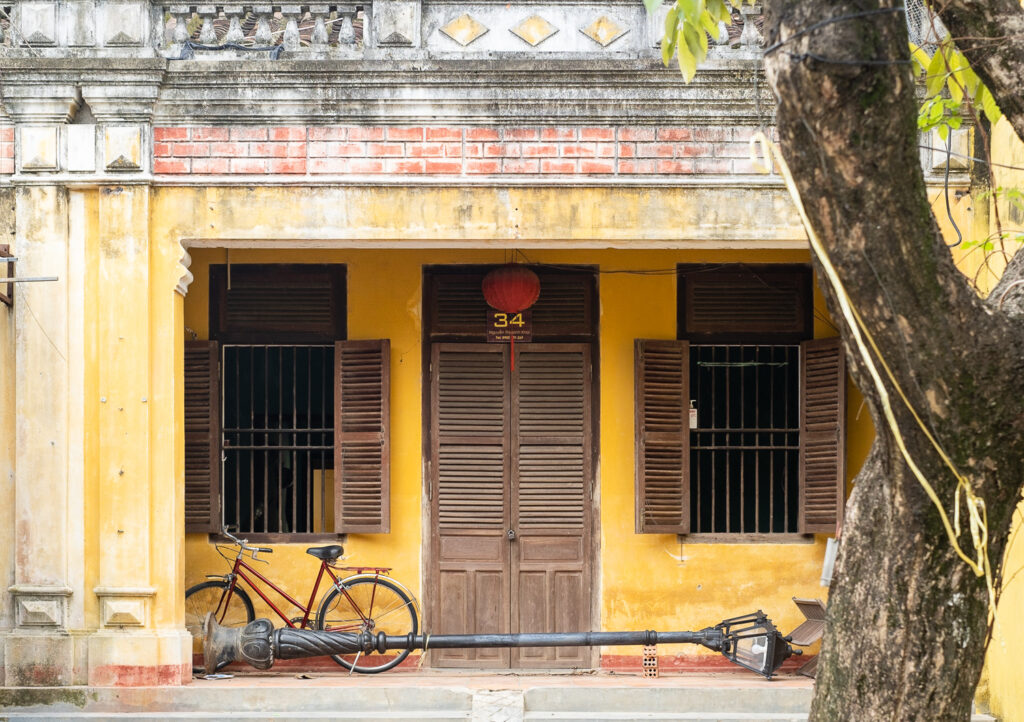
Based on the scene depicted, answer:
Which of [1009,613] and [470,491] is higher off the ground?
[470,491]

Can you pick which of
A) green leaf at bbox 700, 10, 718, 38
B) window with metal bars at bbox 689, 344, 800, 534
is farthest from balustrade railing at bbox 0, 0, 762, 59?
green leaf at bbox 700, 10, 718, 38

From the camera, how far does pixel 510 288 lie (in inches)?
352

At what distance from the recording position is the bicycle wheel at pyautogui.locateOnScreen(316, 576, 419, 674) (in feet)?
29.1

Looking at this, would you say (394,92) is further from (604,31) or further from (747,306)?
(747,306)

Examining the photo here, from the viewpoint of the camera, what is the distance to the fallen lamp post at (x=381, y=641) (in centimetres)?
818

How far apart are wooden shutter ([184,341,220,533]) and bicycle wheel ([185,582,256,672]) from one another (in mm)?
448

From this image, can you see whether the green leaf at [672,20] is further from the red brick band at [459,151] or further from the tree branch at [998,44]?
the red brick band at [459,151]

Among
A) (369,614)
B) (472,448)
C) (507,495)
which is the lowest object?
(369,614)

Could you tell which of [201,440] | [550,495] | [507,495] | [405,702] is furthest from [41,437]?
[550,495]

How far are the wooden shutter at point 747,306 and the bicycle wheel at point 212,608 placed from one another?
12.4 ft

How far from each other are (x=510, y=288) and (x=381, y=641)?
262 centimetres

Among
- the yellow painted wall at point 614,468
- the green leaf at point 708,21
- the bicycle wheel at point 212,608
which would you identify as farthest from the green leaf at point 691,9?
the bicycle wheel at point 212,608

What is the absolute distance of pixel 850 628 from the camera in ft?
12.4

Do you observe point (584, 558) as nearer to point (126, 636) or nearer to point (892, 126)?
point (126, 636)
